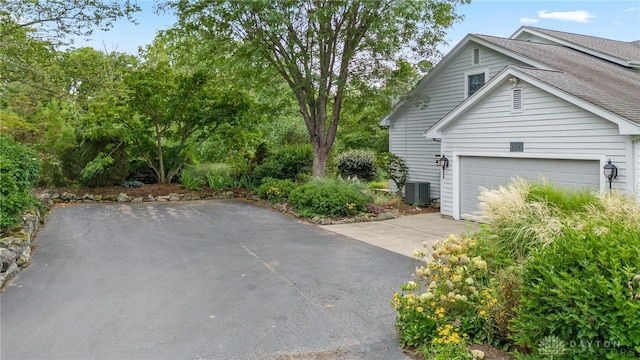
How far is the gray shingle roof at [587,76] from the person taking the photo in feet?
26.5

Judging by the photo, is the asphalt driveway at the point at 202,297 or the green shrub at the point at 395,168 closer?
the asphalt driveway at the point at 202,297

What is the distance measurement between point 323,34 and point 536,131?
6299mm

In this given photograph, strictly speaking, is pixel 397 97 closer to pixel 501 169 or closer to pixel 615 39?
pixel 501 169

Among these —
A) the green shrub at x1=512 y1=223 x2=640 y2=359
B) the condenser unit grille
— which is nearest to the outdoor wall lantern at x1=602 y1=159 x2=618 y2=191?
the green shrub at x1=512 y1=223 x2=640 y2=359

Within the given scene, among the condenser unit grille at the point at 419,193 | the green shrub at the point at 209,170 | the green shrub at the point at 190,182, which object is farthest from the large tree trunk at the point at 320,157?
the green shrub at the point at 190,182

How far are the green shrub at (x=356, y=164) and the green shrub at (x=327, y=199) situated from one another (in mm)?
6699

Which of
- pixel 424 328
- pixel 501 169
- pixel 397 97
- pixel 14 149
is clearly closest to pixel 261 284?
pixel 424 328

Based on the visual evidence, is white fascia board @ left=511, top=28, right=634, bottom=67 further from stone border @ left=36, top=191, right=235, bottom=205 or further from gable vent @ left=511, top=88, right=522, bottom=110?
stone border @ left=36, top=191, right=235, bottom=205

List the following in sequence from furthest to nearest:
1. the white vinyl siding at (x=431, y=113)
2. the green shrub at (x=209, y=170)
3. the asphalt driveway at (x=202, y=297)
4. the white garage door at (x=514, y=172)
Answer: the green shrub at (x=209, y=170) < the white vinyl siding at (x=431, y=113) < the white garage door at (x=514, y=172) < the asphalt driveway at (x=202, y=297)

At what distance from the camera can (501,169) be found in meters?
9.89

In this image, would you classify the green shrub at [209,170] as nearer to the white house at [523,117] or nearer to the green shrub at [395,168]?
the green shrub at [395,168]

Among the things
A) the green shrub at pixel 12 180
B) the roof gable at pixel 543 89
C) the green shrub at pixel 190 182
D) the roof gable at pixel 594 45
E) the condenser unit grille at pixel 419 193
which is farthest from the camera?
the green shrub at pixel 190 182

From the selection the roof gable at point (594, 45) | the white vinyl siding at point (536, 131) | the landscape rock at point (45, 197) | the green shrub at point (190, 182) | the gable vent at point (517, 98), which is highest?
the roof gable at point (594, 45)

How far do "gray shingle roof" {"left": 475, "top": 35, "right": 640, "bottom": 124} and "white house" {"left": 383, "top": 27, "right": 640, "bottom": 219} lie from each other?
1.7 inches
